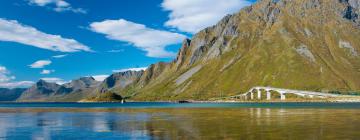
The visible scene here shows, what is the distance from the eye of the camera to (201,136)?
5275 centimetres

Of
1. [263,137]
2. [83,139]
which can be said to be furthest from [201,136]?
[83,139]

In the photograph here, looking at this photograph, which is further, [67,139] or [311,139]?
[67,139]

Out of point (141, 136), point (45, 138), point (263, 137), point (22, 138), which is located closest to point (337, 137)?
point (263, 137)

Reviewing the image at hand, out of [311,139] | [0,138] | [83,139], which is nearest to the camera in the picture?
[311,139]

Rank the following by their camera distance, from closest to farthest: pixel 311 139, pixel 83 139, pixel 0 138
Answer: pixel 311 139 < pixel 83 139 < pixel 0 138

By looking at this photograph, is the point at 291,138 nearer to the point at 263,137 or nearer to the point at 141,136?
the point at 263,137

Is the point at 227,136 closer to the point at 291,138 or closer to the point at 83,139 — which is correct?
Answer: the point at 291,138

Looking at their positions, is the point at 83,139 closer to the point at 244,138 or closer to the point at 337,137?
the point at 244,138

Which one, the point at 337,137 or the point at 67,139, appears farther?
the point at 67,139

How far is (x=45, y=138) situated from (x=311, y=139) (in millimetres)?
33130

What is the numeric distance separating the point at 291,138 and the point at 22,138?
3429 centimetres

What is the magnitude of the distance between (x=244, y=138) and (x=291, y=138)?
17.8 ft

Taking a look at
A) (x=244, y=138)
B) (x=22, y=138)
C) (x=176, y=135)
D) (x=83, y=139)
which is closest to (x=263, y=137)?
(x=244, y=138)

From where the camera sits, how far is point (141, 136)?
54812 mm
